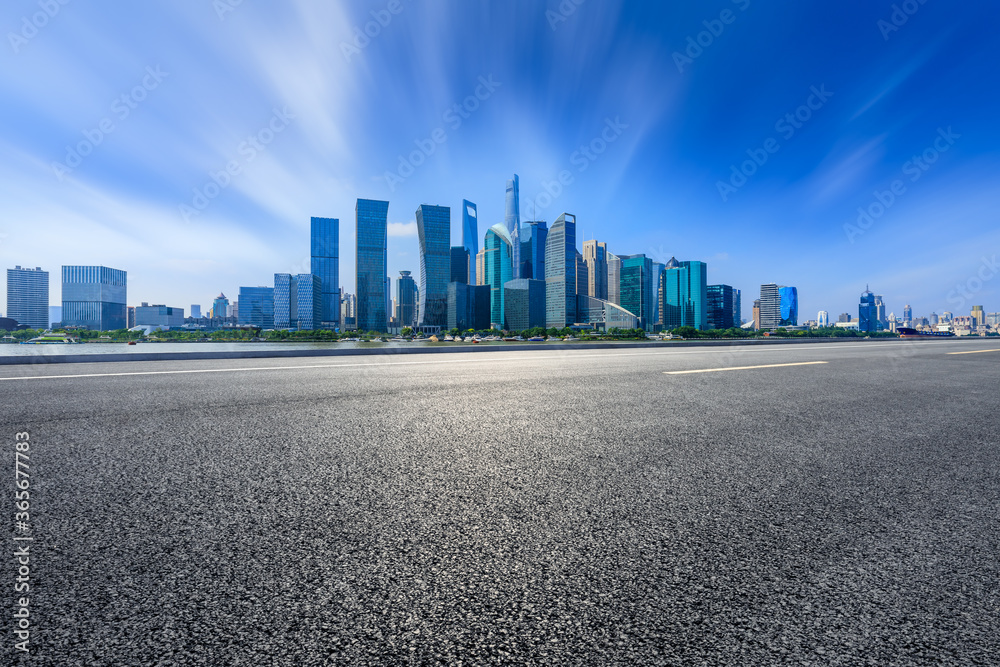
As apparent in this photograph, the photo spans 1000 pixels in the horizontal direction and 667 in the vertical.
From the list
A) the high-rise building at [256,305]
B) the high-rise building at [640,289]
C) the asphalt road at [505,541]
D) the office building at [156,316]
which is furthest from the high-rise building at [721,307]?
the asphalt road at [505,541]

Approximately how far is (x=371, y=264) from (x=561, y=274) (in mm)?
74987

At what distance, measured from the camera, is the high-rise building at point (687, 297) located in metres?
172

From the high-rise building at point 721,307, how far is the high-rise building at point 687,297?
954 mm

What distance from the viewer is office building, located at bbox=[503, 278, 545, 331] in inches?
6452

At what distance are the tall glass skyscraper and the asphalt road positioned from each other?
168m

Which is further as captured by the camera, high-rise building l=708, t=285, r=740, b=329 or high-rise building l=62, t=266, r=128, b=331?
high-rise building l=708, t=285, r=740, b=329

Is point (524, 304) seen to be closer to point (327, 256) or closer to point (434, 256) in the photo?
point (434, 256)

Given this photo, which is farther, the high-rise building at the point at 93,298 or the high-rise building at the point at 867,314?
the high-rise building at the point at 867,314

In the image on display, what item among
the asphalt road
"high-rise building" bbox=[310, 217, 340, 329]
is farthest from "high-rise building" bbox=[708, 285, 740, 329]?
the asphalt road

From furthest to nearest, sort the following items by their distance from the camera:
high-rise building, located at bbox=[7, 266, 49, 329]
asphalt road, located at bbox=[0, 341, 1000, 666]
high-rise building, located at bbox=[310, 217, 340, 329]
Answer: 1. high-rise building, located at bbox=[310, 217, 340, 329]
2. high-rise building, located at bbox=[7, 266, 49, 329]
3. asphalt road, located at bbox=[0, 341, 1000, 666]

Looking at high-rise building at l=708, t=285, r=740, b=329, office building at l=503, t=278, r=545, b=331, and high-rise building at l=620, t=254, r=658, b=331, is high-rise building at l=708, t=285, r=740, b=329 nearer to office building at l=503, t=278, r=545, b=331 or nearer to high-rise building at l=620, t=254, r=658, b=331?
high-rise building at l=620, t=254, r=658, b=331

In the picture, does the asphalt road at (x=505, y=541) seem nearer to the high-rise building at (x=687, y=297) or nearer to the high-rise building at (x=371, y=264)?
the high-rise building at (x=371, y=264)

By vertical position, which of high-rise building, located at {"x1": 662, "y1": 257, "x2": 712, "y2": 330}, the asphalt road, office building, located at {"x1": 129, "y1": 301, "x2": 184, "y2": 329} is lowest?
the asphalt road

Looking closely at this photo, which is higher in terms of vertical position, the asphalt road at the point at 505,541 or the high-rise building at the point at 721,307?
the high-rise building at the point at 721,307
